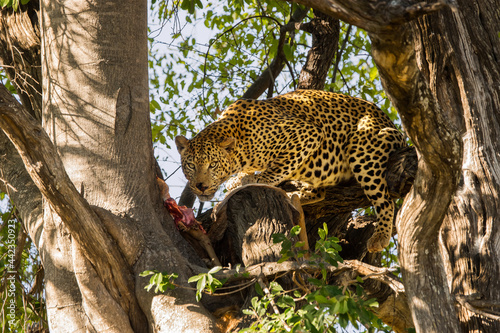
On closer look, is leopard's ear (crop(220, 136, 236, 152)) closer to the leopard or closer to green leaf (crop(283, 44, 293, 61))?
the leopard

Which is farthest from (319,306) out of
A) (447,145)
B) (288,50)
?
(288,50)

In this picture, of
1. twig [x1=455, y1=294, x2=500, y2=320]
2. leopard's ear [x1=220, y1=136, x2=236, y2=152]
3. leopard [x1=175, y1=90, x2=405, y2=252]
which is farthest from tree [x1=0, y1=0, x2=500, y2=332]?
leopard's ear [x1=220, y1=136, x2=236, y2=152]

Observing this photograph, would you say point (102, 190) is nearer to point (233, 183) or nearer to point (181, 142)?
point (181, 142)

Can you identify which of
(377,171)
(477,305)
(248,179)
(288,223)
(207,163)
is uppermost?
(207,163)

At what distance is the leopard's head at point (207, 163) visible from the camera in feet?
20.9

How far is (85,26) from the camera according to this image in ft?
14.8

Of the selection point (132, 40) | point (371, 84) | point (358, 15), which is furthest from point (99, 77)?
point (371, 84)

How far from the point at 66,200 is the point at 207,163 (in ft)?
9.90

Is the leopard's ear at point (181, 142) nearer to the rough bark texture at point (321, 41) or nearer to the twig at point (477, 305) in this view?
the rough bark texture at point (321, 41)

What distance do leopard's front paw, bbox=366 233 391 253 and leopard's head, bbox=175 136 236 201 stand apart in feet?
5.44

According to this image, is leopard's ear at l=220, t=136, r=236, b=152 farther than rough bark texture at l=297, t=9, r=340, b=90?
No

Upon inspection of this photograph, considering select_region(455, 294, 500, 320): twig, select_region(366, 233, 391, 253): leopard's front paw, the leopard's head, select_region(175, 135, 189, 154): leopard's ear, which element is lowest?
select_region(455, 294, 500, 320): twig

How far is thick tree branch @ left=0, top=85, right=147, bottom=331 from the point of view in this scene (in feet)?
10.2

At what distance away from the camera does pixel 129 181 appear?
4.35m
